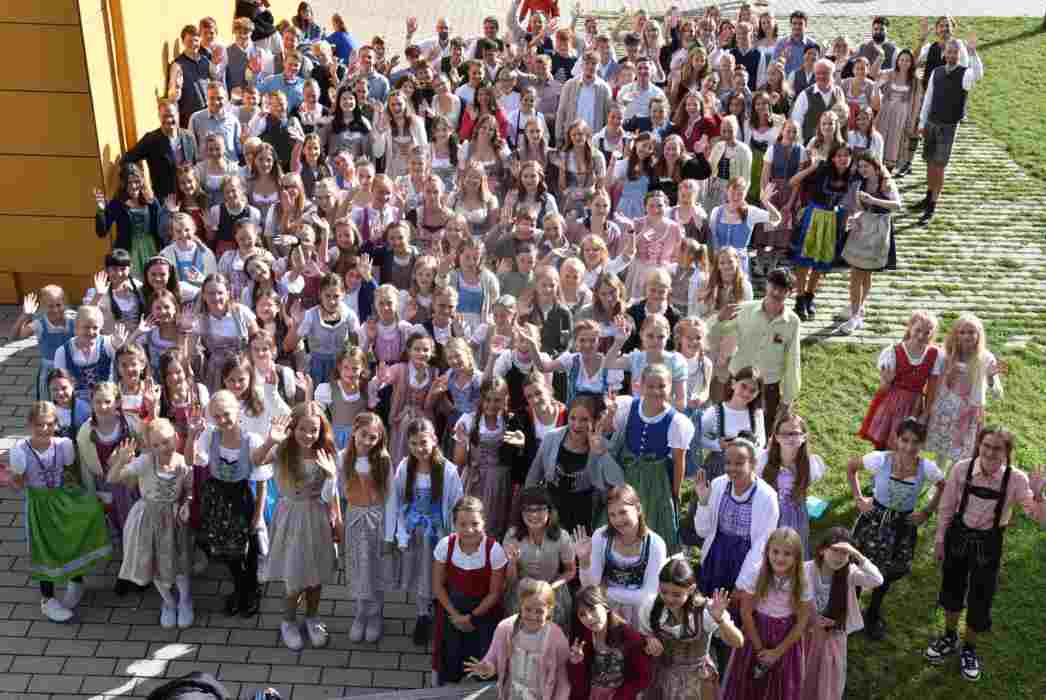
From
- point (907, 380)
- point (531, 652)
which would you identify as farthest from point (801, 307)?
point (531, 652)

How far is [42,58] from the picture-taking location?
11820mm

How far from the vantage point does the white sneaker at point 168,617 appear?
803 cm

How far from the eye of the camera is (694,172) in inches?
461

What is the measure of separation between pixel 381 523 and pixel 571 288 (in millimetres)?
2747

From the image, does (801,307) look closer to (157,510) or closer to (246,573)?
(246,573)

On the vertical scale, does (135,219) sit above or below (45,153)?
below

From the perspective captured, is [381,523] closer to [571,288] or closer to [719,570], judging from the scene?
[719,570]

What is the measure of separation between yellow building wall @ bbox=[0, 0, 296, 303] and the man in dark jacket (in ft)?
1.82

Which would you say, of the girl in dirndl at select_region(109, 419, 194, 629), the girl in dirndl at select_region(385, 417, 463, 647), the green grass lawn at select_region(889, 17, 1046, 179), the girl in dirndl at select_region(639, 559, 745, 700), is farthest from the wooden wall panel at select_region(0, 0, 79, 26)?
the green grass lawn at select_region(889, 17, 1046, 179)

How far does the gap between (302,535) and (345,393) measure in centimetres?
130

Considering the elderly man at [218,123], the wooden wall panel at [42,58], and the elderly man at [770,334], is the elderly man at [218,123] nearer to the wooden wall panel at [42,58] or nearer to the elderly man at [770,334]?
the wooden wall panel at [42,58]

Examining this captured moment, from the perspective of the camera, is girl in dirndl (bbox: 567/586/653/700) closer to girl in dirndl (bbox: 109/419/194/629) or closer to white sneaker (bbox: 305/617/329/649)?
white sneaker (bbox: 305/617/329/649)

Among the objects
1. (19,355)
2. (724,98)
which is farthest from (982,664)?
(19,355)

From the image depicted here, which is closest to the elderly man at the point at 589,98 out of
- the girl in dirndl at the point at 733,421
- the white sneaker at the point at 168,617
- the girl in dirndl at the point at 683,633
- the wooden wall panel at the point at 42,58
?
the wooden wall panel at the point at 42,58
